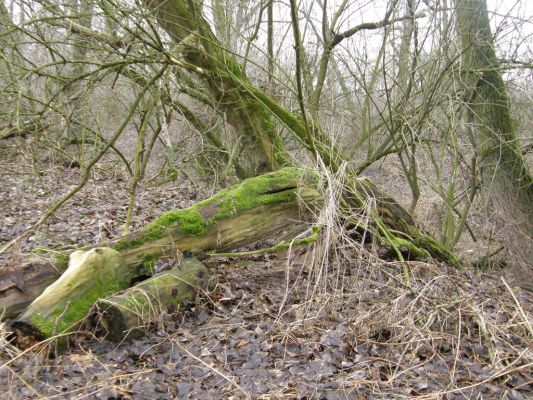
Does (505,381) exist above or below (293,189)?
below

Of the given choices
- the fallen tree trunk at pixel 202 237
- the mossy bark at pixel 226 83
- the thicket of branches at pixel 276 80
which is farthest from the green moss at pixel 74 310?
the mossy bark at pixel 226 83

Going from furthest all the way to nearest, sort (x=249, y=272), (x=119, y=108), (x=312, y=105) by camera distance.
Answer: (x=119, y=108)
(x=312, y=105)
(x=249, y=272)

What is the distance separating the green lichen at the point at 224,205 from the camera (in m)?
4.68

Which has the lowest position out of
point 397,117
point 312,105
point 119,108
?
point 397,117

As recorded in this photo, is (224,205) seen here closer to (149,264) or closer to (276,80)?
(149,264)

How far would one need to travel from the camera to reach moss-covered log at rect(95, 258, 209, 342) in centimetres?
378

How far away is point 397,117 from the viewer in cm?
753

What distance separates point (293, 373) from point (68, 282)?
1.93 meters

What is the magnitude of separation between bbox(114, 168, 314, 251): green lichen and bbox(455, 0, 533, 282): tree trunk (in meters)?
2.95

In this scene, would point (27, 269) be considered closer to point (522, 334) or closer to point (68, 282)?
point (68, 282)

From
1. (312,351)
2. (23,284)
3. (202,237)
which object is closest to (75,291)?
(23,284)

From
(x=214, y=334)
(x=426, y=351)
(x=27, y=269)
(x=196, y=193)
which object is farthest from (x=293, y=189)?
(x=196, y=193)

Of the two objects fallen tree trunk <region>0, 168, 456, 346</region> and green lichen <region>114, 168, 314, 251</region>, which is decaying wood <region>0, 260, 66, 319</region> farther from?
green lichen <region>114, 168, 314, 251</region>

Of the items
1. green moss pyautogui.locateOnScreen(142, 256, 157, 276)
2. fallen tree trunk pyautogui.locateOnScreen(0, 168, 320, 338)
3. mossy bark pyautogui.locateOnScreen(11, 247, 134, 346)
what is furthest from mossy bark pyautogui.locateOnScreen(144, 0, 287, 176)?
mossy bark pyautogui.locateOnScreen(11, 247, 134, 346)
